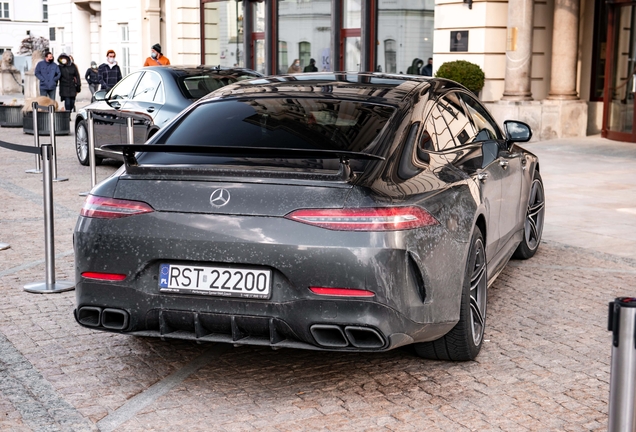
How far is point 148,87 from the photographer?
42.4 feet

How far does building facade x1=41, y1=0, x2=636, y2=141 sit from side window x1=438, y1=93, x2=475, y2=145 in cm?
1315

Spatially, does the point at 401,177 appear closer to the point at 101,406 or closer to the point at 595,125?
the point at 101,406

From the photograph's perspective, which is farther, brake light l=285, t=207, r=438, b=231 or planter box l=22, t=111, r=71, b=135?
planter box l=22, t=111, r=71, b=135

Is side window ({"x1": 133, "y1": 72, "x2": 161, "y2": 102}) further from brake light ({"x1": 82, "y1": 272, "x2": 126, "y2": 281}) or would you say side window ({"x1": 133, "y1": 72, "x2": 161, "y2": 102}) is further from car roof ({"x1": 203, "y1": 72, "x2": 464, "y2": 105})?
brake light ({"x1": 82, "y1": 272, "x2": 126, "y2": 281})

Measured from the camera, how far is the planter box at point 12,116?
22.8 m

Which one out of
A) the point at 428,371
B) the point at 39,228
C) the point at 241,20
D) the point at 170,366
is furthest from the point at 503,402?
the point at 241,20

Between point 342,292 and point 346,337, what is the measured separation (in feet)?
0.67

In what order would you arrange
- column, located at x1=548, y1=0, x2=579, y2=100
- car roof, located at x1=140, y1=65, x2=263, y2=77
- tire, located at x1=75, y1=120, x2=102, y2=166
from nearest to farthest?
1. car roof, located at x1=140, y1=65, x2=263, y2=77
2. tire, located at x1=75, y1=120, x2=102, y2=166
3. column, located at x1=548, y1=0, x2=579, y2=100

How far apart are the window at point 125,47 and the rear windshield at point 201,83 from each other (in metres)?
22.9

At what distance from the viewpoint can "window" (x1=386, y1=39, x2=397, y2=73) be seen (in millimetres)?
22297

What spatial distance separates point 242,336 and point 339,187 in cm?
81

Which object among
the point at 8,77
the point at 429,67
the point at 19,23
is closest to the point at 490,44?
the point at 429,67

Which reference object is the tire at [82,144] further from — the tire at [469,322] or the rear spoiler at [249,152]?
the tire at [469,322]

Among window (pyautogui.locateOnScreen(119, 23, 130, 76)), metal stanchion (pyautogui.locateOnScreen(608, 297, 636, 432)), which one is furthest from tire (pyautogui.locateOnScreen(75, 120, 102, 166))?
window (pyautogui.locateOnScreen(119, 23, 130, 76))
